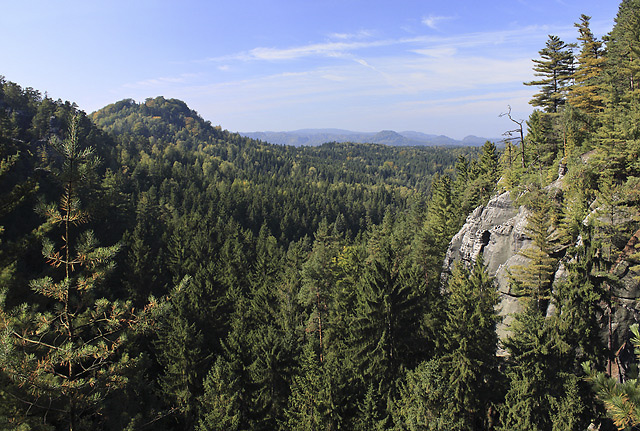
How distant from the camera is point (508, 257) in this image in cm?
2838

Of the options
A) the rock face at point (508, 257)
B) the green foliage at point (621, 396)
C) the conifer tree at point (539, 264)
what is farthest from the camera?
the conifer tree at point (539, 264)

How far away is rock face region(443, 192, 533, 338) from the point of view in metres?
26.2

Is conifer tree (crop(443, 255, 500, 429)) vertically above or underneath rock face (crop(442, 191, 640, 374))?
underneath

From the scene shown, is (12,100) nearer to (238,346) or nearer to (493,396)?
(238,346)

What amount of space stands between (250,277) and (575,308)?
28.5m

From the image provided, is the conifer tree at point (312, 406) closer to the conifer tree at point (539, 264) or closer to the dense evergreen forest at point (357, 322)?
the dense evergreen forest at point (357, 322)

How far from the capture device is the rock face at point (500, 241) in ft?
86.1

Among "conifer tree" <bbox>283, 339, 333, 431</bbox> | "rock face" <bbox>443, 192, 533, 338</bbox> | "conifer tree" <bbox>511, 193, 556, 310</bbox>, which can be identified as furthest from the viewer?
"rock face" <bbox>443, 192, 533, 338</bbox>

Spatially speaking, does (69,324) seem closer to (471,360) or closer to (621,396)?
(621,396)

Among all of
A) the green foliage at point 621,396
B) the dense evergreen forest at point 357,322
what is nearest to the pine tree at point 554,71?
the dense evergreen forest at point 357,322

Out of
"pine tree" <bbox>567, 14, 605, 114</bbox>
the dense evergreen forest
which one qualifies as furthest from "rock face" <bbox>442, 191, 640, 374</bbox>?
"pine tree" <bbox>567, 14, 605, 114</bbox>

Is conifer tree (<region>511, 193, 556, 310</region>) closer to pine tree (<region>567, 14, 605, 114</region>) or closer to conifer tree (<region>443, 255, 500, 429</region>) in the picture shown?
conifer tree (<region>443, 255, 500, 429</region>)

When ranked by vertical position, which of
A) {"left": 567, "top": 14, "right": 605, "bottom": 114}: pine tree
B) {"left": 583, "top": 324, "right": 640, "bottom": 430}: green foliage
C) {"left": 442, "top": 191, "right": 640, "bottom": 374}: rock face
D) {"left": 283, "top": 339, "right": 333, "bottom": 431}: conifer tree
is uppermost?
{"left": 567, "top": 14, "right": 605, "bottom": 114}: pine tree

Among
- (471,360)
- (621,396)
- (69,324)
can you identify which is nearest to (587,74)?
(471,360)
